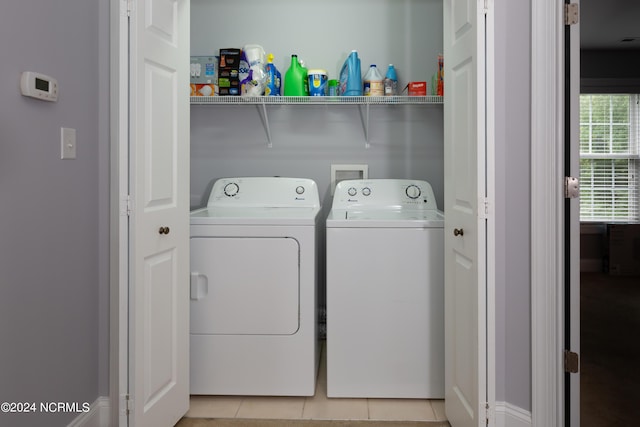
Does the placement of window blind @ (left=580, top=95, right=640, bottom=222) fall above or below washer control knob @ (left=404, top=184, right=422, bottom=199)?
above

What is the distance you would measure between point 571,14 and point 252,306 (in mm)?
1678

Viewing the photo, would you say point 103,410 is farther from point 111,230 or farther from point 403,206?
point 403,206

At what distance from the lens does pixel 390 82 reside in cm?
279

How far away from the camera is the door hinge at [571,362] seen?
5.45 feet

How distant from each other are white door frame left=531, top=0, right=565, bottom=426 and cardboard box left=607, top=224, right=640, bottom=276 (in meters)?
4.11

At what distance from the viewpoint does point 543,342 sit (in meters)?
1.70

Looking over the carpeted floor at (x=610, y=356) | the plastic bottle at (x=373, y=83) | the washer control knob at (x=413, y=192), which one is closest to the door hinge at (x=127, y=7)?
the plastic bottle at (x=373, y=83)

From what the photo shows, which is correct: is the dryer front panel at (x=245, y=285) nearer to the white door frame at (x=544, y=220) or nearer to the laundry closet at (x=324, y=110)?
the white door frame at (x=544, y=220)

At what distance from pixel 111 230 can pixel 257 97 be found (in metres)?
1.17

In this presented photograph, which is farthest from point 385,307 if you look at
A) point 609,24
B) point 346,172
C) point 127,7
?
point 609,24

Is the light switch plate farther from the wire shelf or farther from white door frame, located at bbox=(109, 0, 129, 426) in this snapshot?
the wire shelf

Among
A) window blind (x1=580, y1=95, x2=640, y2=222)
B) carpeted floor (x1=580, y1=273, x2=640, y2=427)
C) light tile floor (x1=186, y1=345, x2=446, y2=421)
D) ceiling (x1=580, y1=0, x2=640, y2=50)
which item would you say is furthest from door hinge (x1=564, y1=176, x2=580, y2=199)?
window blind (x1=580, y1=95, x2=640, y2=222)

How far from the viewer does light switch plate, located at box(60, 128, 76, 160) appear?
63.5 inches

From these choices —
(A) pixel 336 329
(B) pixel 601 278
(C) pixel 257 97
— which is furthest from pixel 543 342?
(B) pixel 601 278
